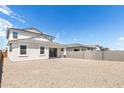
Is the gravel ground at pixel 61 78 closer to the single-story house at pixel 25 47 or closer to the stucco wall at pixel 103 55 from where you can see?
the single-story house at pixel 25 47

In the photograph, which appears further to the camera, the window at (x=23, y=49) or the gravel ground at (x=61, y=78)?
the window at (x=23, y=49)

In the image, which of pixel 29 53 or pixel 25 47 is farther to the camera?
pixel 29 53

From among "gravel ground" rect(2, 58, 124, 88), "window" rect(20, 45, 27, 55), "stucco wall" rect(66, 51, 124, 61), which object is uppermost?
"window" rect(20, 45, 27, 55)

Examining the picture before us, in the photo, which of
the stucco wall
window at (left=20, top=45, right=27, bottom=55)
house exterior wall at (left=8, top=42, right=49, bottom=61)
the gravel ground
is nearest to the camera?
the gravel ground

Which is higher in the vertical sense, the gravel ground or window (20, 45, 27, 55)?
window (20, 45, 27, 55)

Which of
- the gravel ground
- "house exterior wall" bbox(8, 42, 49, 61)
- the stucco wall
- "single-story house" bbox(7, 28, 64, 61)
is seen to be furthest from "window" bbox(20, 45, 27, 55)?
the stucco wall

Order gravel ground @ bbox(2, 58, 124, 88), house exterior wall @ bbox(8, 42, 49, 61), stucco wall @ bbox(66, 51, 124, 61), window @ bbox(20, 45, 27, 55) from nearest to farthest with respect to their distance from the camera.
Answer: gravel ground @ bbox(2, 58, 124, 88), house exterior wall @ bbox(8, 42, 49, 61), window @ bbox(20, 45, 27, 55), stucco wall @ bbox(66, 51, 124, 61)

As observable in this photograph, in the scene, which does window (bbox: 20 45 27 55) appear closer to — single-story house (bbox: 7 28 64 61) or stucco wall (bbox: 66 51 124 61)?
single-story house (bbox: 7 28 64 61)

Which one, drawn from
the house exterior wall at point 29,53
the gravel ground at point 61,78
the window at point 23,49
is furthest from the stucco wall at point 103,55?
the window at point 23,49

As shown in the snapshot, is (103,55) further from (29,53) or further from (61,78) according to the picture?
(61,78)

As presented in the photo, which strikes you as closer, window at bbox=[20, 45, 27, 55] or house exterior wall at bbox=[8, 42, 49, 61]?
house exterior wall at bbox=[8, 42, 49, 61]

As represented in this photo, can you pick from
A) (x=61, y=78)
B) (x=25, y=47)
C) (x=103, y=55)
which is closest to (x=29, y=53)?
(x=25, y=47)
